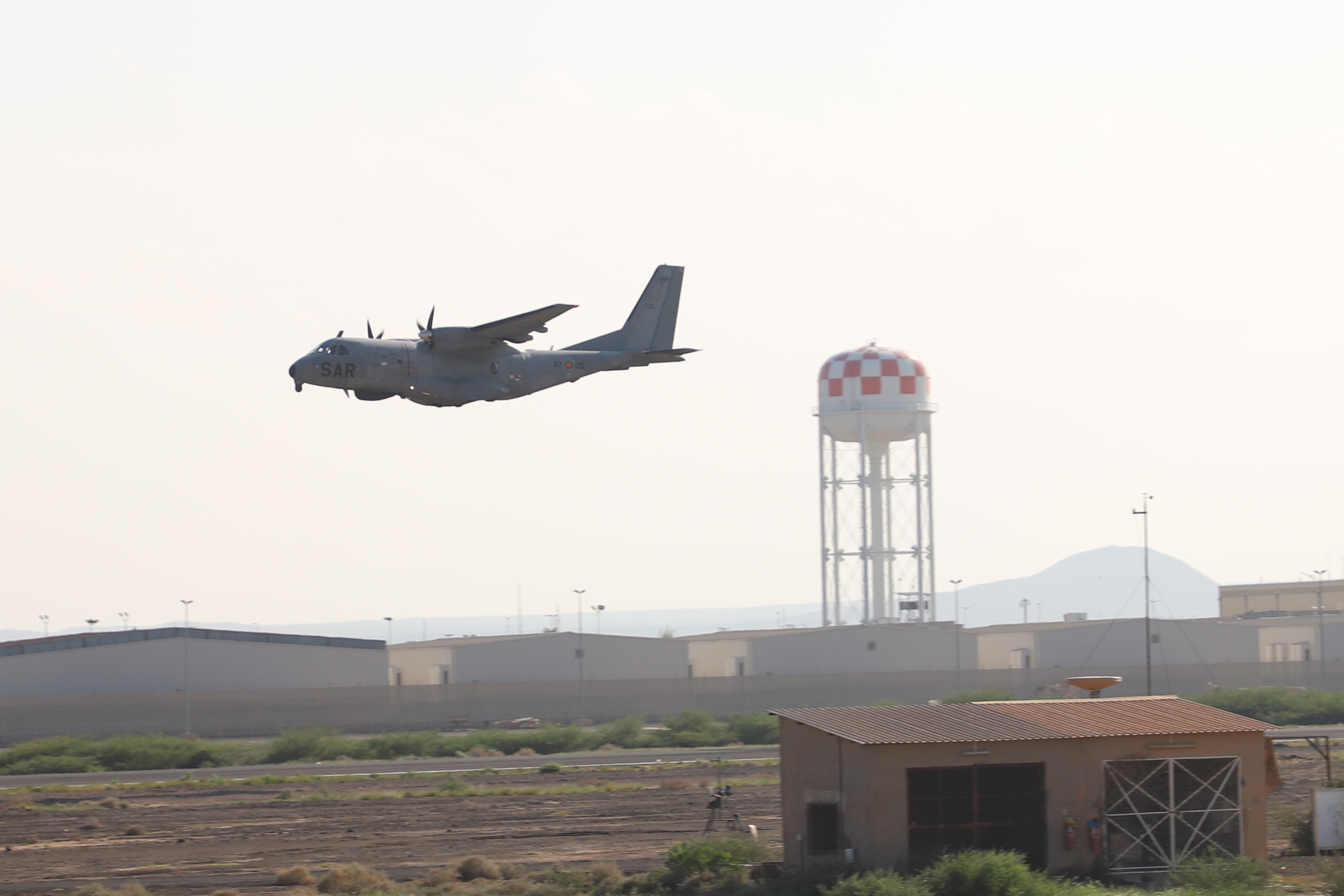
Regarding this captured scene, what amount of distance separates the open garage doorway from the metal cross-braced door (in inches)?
52.3

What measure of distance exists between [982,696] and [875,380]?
89.0 ft

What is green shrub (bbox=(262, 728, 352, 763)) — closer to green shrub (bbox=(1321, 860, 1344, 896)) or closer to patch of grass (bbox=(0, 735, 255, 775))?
patch of grass (bbox=(0, 735, 255, 775))

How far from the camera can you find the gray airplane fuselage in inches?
1577

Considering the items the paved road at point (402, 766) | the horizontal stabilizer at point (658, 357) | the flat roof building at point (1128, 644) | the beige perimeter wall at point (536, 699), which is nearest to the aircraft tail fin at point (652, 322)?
the horizontal stabilizer at point (658, 357)

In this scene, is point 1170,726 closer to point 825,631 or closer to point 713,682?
point 713,682

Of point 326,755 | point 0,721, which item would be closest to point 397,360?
point 326,755

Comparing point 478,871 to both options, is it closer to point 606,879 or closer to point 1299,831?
point 606,879

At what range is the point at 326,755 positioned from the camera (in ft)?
217

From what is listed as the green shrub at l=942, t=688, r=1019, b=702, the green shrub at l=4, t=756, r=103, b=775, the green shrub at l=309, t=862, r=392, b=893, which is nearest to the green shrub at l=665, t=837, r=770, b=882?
the green shrub at l=309, t=862, r=392, b=893

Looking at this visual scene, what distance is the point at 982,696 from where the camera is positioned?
79625mm

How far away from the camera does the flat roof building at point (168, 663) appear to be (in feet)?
254

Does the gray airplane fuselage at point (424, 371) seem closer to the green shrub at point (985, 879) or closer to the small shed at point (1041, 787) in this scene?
the small shed at point (1041, 787)

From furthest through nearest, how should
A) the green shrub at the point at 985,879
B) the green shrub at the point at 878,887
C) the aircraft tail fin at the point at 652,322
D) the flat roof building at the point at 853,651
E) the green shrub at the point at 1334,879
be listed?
the flat roof building at the point at 853,651, the aircraft tail fin at the point at 652,322, the green shrub at the point at 1334,879, the green shrub at the point at 985,879, the green shrub at the point at 878,887

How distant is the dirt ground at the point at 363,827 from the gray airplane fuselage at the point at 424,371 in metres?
11.7
